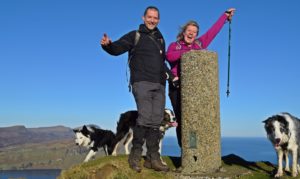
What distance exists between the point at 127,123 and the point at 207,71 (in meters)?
3.58

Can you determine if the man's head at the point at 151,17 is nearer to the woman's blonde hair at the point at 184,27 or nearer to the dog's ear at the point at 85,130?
the woman's blonde hair at the point at 184,27

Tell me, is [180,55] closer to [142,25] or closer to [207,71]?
[207,71]

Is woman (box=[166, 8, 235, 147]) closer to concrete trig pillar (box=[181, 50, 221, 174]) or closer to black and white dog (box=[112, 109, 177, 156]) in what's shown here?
concrete trig pillar (box=[181, 50, 221, 174])

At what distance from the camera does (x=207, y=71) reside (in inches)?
356

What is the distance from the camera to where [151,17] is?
26.9ft

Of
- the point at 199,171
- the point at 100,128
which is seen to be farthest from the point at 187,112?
the point at 100,128

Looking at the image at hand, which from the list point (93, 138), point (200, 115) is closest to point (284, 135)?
point (200, 115)

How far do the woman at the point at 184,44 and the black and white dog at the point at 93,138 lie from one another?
11.5ft

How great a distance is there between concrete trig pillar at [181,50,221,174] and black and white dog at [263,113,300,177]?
126 centimetres

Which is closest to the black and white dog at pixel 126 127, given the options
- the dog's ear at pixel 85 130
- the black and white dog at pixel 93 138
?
the black and white dog at pixel 93 138

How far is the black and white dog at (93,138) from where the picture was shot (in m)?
12.6

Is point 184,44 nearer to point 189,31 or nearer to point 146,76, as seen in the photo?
point 189,31

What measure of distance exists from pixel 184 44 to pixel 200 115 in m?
1.83

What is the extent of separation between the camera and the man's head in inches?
322
